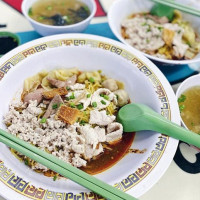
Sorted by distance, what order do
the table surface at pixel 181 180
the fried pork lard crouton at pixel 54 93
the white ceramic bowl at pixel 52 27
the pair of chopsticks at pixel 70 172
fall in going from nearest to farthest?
the pair of chopsticks at pixel 70 172 < the table surface at pixel 181 180 < the fried pork lard crouton at pixel 54 93 < the white ceramic bowl at pixel 52 27

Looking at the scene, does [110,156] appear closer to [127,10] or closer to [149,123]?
[149,123]

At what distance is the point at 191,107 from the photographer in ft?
6.64

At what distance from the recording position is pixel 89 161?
67.6 inches

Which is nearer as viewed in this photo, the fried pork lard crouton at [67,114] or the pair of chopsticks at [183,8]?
the fried pork lard crouton at [67,114]

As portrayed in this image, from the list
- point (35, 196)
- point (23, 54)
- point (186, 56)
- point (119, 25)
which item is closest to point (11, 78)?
point (23, 54)

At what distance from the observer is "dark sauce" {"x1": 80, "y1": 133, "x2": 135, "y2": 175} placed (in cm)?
168

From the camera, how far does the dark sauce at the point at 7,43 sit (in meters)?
2.24

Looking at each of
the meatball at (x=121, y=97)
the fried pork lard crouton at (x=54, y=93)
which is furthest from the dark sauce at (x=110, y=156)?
the fried pork lard crouton at (x=54, y=93)

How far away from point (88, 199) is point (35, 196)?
29 cm

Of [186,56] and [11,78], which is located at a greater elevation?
[11,78]

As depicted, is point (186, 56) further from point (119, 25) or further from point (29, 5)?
point (29, 5)

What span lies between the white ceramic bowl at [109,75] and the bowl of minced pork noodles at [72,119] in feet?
0.24

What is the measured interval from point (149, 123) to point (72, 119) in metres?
0.52

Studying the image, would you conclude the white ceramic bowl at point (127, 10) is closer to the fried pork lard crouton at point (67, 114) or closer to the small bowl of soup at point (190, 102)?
the small bowl of soup at point (190, 102)
